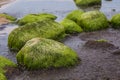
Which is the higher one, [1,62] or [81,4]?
[1,62]

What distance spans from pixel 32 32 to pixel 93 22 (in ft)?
24.4

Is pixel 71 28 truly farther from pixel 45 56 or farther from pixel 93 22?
pixel 45 56

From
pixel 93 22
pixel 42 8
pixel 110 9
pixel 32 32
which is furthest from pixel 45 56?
pixel 42 8

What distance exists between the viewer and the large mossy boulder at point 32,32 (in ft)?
84.4

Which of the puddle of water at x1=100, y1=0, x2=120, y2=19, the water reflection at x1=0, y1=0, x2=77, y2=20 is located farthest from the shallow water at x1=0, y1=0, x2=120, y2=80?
the water reflection at x1=0, y1=0, x2=77, y2=20

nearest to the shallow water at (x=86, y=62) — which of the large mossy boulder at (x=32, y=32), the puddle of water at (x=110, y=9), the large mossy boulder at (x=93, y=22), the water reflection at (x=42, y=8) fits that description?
the large mossy boulder at (x=32, y=32)

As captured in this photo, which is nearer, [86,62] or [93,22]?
[86,62]

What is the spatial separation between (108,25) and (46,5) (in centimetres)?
2310

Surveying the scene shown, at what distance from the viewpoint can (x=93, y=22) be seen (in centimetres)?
3139

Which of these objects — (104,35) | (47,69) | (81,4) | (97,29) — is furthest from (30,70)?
(81,4)

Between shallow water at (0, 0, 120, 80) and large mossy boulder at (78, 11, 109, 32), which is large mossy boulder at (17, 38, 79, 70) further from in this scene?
large mossy boulder at (78, 11, 109, 32)

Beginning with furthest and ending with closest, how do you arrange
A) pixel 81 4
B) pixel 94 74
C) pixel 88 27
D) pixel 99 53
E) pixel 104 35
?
pixel 81 4, pixel 88 27, pixel 104 35, pixel 99 53, pixel 94 74

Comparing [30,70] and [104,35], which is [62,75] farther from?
[104,35]

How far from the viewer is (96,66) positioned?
20344mm
